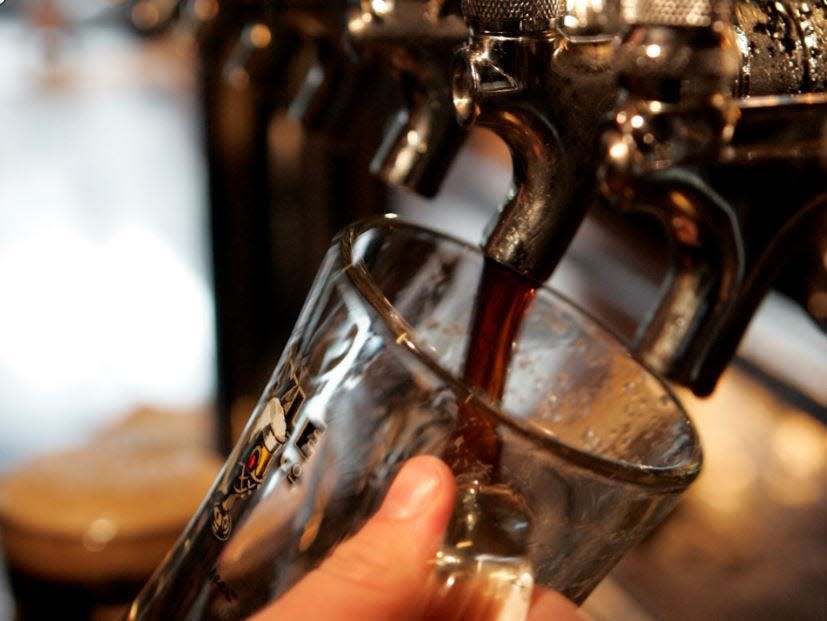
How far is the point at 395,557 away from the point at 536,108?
18 centimetres

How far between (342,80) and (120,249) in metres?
1.86

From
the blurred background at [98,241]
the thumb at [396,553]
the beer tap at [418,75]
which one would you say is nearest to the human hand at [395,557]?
the thumb at [396,553]

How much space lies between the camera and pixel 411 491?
47 cm

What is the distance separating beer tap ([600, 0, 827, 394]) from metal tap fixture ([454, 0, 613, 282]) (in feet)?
0.10

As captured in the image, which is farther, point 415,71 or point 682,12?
point 415,71

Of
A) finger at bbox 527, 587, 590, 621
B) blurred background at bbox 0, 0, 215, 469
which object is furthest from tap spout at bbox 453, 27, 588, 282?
blurred background at bbox 0, 0, 215, 469

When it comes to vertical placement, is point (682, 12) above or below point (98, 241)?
above

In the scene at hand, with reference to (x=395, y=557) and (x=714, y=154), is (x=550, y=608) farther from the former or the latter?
(x=714, y=154)

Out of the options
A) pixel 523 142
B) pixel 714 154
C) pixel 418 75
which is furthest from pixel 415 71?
pixel 714 154

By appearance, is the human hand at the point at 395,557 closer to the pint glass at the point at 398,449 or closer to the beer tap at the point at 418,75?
the pint glass at the point at 398,449

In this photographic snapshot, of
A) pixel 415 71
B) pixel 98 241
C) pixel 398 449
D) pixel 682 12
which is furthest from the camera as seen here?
pixel 98 241

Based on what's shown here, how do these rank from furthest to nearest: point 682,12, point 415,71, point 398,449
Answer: point 415,71 < point 398,449 < point 682,12

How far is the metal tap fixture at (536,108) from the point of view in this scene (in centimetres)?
47

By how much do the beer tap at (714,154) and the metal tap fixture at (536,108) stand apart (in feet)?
0.10
